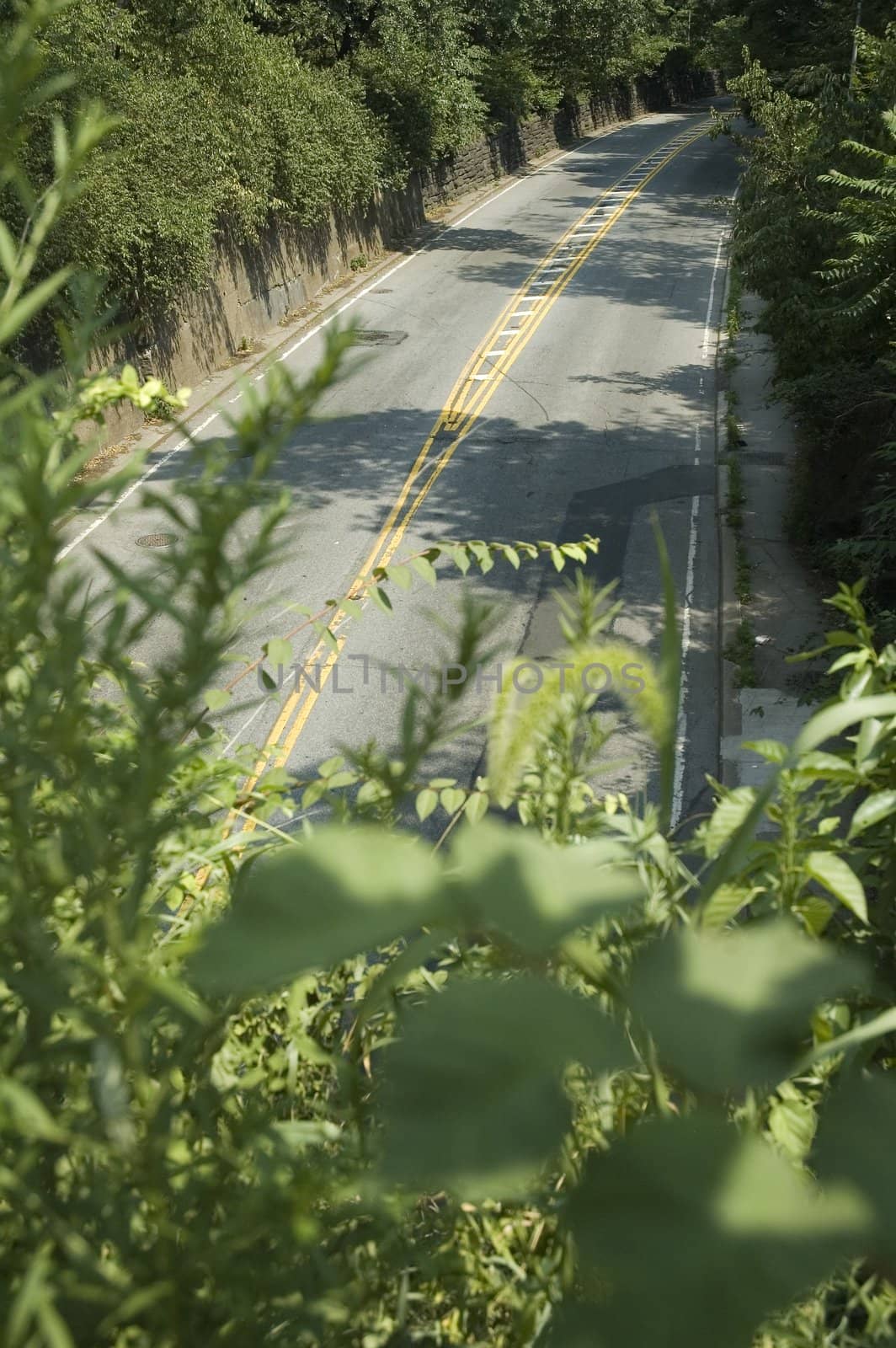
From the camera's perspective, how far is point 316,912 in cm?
79

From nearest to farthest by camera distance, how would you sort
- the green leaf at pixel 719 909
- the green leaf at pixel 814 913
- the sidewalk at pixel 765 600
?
the green leaf at pixel 719 909
the green leaf at pixel 814 913
the sidewalk at pixel 765 600

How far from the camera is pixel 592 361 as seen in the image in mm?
18797

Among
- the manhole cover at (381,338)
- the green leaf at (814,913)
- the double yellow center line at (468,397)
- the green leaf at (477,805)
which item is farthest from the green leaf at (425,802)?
the manhole cover at (381,338)

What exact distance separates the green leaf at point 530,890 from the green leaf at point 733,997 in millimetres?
62

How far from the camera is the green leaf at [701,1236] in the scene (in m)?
0.71

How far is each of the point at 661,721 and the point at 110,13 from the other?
60.7 ft

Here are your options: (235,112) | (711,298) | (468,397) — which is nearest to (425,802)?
(468,397)

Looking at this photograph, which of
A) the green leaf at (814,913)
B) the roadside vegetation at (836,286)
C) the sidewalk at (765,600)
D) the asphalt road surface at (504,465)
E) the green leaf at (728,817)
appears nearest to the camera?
the green leaf at (814,913)

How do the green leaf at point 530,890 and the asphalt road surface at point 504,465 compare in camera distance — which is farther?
the asphalt road surface at point 504,465

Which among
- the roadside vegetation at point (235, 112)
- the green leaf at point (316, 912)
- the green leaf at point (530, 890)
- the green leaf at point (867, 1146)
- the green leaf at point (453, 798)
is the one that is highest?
the roadside vegetation at point (235, 112)

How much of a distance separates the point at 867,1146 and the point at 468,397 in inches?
669

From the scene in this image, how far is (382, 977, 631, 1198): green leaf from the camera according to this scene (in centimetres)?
73

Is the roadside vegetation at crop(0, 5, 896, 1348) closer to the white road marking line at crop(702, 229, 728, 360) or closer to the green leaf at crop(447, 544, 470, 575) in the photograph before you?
the green leaf at crop(447, 544, 470, 575)

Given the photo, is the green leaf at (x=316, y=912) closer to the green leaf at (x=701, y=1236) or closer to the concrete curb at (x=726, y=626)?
the green leaf at (x=701, y=1236)
